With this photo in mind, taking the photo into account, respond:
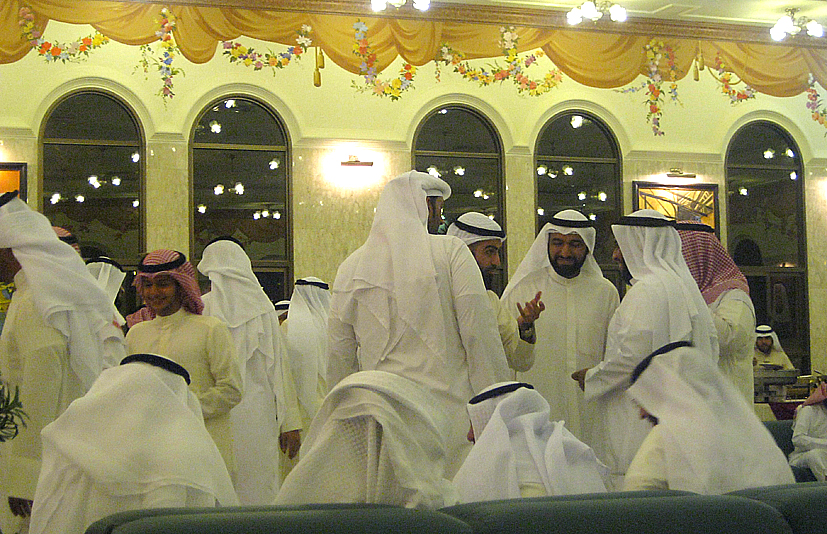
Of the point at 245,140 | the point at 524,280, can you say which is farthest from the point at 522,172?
the point at 524,280

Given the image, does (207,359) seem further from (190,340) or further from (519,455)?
(519,455)

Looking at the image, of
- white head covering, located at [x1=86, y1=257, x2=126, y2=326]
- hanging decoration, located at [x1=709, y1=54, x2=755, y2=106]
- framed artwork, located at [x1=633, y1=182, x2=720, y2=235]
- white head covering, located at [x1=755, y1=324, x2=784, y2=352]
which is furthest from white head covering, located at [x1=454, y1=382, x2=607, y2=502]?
hanging decoration, located at [x1=709, y1=54, x2=755, y2=106]

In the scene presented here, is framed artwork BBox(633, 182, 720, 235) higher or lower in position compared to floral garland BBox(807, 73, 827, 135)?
lower

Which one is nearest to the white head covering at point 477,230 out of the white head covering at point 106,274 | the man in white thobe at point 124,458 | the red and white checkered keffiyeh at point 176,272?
the red and white checkered keffiyeh at point 176,272

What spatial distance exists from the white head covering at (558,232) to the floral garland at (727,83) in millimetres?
6255

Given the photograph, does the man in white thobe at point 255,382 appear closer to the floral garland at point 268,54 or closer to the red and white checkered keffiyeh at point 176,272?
the red and white checkered keffiyeh at point 176,272

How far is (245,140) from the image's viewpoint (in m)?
9.29

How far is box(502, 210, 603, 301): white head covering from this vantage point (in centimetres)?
487

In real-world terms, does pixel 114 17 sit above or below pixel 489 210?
above

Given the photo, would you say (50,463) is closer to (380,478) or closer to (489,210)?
(380,478)

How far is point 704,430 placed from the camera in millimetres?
2648

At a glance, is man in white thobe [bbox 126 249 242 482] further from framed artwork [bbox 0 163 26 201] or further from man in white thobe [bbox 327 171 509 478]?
framed artwork [bbox 0 163 26 201]

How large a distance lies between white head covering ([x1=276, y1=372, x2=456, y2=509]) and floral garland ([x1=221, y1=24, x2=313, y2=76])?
7.53m

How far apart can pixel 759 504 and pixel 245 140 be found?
7.81 m
